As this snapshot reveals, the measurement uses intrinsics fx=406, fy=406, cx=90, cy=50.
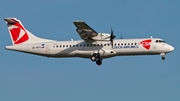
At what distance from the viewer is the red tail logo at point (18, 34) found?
40219 millimetres

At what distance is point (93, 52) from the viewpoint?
37781 mm

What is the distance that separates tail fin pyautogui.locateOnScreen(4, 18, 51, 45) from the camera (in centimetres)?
4021

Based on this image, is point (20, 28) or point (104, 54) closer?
point (104, 54)

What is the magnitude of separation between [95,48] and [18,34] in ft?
27.1

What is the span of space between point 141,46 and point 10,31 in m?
13.2

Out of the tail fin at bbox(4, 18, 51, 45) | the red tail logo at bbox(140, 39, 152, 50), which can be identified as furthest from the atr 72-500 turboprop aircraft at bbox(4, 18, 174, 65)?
the tail fin at bbox(4, 18, 51, 45)

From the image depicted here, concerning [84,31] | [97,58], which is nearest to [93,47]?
[97,58]

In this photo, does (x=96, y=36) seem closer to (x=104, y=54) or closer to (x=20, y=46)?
(x=104, y=54)

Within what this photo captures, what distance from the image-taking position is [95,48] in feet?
124

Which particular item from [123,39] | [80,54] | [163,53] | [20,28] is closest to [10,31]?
[20,28]

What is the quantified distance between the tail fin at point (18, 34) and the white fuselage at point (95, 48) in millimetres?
833

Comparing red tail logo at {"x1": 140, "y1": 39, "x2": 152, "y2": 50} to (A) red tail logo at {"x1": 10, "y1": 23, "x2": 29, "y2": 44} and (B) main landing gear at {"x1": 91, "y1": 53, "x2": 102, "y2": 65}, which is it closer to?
(B) main landing gear at {"x1": 91, "y1": 53, "x2": 102, "y2": 65}

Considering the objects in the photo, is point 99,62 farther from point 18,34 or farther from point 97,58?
point 18,34

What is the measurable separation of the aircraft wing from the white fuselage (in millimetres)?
764
